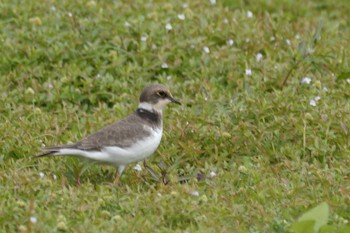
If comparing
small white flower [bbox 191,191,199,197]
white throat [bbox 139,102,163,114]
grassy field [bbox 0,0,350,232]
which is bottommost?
grassy field [bbox 0,0,350,232]

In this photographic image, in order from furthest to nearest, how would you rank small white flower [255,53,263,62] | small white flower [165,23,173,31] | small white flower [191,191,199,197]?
small white flower [165,23,173,31]
small white flower [255,53,263,62]
small white flower [191,191,199,197]

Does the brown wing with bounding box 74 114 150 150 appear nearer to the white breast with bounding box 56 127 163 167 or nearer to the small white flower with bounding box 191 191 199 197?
the white breast with bounding box 56 127 163 167

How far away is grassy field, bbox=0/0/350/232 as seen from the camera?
811 centimetres

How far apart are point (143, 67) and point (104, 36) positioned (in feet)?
2.61

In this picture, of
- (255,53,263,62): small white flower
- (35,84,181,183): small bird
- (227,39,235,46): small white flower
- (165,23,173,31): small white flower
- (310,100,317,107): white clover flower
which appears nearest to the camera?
(35,84,181,183): small bird

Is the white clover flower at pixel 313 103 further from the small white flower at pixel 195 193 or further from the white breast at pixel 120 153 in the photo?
the small white flower at pixel 195 193

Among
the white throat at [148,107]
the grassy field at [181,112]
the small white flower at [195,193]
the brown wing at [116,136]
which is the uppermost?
the white throat at [148,107]

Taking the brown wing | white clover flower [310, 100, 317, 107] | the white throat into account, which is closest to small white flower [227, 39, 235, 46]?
white clover flower [310, 100, 317, 107]

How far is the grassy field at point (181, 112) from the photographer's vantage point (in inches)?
319

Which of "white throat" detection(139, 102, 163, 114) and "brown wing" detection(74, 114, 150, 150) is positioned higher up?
"white throat" detection(139, 102, 163, 114)

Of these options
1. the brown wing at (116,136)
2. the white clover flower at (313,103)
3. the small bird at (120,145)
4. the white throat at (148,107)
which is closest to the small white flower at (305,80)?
the white clover flower at (313,103)

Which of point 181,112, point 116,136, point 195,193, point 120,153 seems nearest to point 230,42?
point 181,112

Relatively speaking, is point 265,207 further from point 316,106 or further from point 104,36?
point 104,36

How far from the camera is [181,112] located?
1066 centimetres
